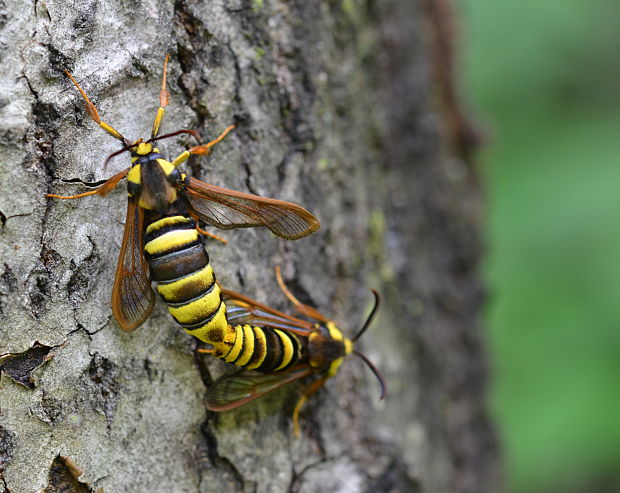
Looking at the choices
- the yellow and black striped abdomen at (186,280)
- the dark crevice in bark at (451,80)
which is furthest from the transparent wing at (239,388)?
the dark crevice in bark at (451,80)

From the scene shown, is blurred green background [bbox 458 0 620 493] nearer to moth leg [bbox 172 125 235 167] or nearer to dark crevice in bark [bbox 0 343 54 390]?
→ moth leg [bbox 172 125 235 167]

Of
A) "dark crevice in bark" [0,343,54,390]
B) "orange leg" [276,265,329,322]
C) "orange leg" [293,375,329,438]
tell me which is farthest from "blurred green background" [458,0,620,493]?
"dark crevice in bark" [0,343,54,390]

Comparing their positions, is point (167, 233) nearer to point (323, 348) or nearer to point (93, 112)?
point (93, 112)

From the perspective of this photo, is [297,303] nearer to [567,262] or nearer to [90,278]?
[90,278]

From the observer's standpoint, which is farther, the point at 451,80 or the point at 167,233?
the point at 451,80

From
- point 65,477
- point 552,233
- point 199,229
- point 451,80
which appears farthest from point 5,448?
point 552,233

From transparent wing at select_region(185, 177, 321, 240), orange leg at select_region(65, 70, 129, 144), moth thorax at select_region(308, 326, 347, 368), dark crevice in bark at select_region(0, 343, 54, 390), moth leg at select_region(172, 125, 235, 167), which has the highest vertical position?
orange leg at select_region(65, 70, 129, 144)
